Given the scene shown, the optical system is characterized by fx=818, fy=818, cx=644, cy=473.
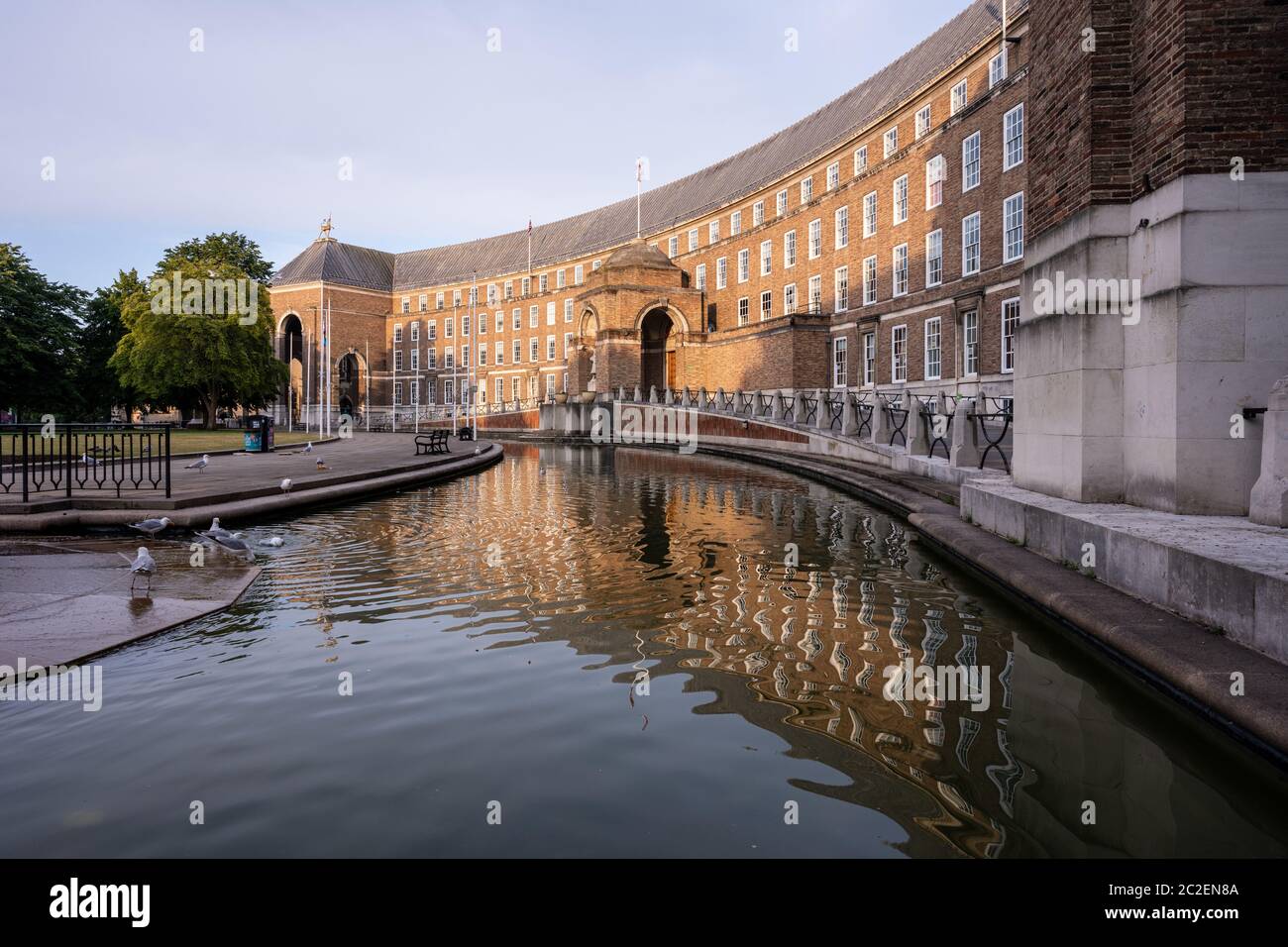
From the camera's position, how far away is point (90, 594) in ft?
22.5

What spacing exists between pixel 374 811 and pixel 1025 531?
718 cm

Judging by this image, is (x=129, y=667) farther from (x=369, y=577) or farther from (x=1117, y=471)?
(x=1117, y=471)

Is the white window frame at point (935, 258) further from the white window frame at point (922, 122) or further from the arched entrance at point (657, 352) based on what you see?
the arched entrance at point (657, 352)

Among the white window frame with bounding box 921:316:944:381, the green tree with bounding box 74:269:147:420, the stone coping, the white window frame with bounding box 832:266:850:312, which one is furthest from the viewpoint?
the green tree with bounding box 74:269:147:420

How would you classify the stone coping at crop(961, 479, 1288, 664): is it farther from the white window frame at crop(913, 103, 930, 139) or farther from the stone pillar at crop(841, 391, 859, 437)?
the white window frame at crop(913, 103, 930, 139)

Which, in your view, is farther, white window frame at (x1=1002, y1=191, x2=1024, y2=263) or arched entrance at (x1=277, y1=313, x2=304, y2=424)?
arched entrance at (x1=277, y1=313, x2=304, y2=424)

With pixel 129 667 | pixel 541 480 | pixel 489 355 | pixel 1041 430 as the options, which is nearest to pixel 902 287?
pixel 541 480

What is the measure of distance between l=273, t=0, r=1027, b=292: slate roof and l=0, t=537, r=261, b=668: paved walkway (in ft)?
102

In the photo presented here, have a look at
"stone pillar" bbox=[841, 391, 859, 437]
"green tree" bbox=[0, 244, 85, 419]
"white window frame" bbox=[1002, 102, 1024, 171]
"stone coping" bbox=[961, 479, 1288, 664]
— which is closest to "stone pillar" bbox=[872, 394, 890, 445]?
"stone pillar" bbox=[841, 391, 859, 437]

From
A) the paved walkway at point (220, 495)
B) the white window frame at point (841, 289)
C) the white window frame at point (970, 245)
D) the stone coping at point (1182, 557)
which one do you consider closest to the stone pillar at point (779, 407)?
the white window frame at point (970, 245)

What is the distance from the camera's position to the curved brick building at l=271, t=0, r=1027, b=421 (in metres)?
30.0

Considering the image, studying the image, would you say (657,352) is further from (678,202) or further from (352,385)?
(352,385)

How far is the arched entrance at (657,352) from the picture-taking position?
5378cm

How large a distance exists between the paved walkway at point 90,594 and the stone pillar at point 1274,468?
828 centimetres
